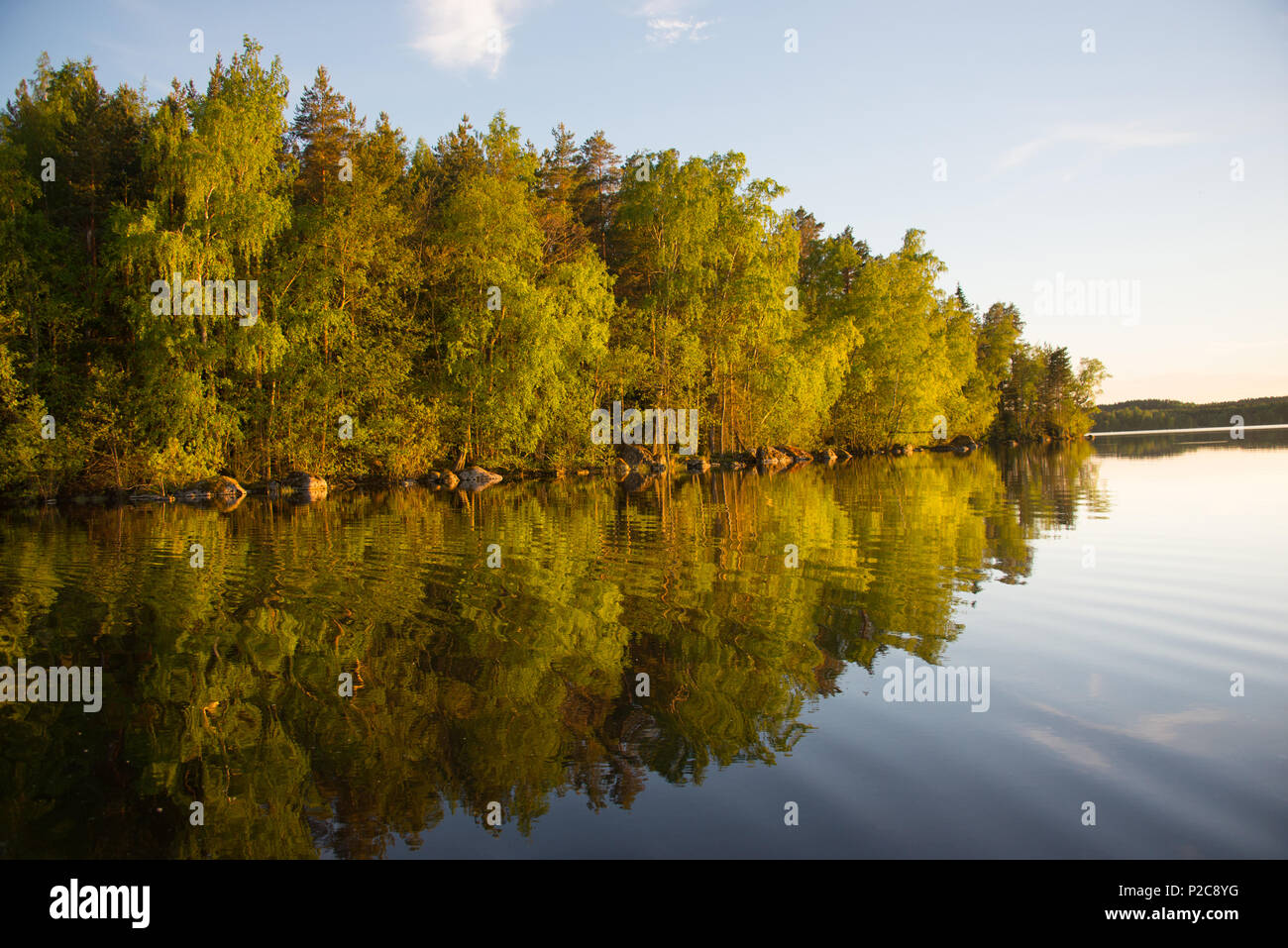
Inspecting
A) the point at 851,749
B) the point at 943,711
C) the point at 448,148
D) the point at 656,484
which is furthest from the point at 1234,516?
the point at 448,148

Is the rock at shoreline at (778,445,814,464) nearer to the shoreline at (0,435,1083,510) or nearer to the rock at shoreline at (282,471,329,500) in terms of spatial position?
the shoreline at (0,435,1083,510)

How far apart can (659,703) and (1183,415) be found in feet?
547

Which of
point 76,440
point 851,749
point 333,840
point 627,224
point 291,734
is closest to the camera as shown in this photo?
point 333,840

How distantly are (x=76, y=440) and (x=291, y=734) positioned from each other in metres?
31.9

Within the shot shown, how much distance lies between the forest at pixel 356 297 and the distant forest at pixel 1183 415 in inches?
4028

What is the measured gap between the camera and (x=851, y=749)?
5980 millimetres

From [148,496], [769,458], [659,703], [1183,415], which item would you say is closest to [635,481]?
[769,458]

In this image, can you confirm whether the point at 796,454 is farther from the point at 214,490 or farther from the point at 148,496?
the point at 148,496

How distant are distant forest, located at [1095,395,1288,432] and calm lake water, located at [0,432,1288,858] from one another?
14457 cm

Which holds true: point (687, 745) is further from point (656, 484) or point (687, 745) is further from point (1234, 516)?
point (656, 484)

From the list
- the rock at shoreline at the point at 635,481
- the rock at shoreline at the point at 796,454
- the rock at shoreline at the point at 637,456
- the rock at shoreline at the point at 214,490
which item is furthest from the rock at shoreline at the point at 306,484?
the rock at shoreline at the point at 796,454

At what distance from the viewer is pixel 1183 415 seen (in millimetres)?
141500

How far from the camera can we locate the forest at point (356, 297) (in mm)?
32781

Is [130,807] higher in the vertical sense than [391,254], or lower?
→ lower
